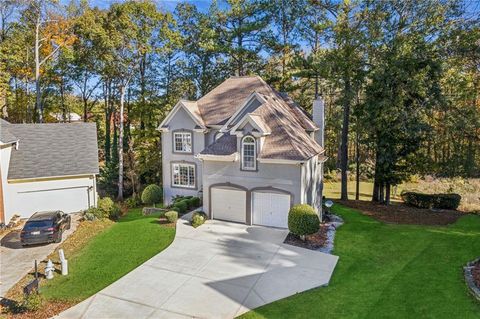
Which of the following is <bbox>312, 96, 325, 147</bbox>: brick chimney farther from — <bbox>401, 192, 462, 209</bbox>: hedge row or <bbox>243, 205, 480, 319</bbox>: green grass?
<bbox>401, 192, 462, 209</bbox>: hedge row

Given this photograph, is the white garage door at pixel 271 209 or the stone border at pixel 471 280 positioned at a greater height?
the white garage door at pixel 271 209

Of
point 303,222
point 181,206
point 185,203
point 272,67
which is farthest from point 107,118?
point 303,222

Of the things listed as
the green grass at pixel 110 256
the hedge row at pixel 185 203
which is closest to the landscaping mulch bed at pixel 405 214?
the hedge row at pixel 185 203

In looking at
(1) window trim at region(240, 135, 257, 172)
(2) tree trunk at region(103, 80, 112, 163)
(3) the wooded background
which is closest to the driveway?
(1) window trim at region(240, 135, 257, 172)

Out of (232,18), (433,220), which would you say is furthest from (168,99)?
(433,220)

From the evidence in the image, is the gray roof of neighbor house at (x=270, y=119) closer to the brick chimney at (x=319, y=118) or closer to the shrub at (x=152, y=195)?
the brick chimney at (x=319, y=118)
